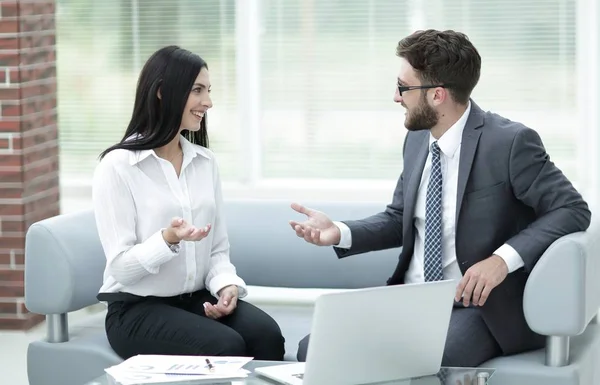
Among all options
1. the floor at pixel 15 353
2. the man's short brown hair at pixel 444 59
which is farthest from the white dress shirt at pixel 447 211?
the floor at pixel 15 353

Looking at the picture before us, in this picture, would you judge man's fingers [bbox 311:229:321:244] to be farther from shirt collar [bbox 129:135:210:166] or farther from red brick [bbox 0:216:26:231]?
red brick [bbox 0:216:26:231]

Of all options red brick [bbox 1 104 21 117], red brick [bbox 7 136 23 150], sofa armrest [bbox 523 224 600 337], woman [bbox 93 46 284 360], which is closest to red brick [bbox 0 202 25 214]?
red brick [bbox 7 136 23 150]

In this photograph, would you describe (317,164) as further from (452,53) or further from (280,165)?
(452,53)

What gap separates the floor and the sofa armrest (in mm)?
1782

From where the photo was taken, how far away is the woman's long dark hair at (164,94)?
126 inches

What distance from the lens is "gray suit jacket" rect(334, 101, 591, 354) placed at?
297 centimetres

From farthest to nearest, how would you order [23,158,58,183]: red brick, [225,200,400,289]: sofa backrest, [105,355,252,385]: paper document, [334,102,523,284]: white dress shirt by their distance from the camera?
[23,158,58,183]: red brick
[225,200,400,289]: sofa backrest
[334,102,523,284]: white dress shirt
[105,355,252,385]: paper document

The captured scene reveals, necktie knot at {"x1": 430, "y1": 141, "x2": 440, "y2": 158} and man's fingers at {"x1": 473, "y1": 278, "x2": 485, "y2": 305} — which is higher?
necktie knot at {"x1": 430, "y1": 141, "x2": 440, "y2": 158}

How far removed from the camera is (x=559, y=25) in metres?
4.67

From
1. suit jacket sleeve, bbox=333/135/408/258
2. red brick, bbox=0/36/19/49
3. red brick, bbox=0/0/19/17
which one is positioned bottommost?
suit jacket sleeve, bbox=333/135/408/258

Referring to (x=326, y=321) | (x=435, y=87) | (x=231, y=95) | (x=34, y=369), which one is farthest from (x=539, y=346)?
(x=231, y=95)

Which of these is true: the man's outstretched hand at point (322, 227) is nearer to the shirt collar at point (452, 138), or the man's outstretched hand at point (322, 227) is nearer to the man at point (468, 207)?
the man at point (468, 207)

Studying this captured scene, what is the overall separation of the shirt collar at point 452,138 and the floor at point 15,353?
1584 mm

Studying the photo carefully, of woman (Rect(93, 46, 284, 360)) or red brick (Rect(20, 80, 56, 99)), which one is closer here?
woman (Rect(93, 46, 284, 360))
